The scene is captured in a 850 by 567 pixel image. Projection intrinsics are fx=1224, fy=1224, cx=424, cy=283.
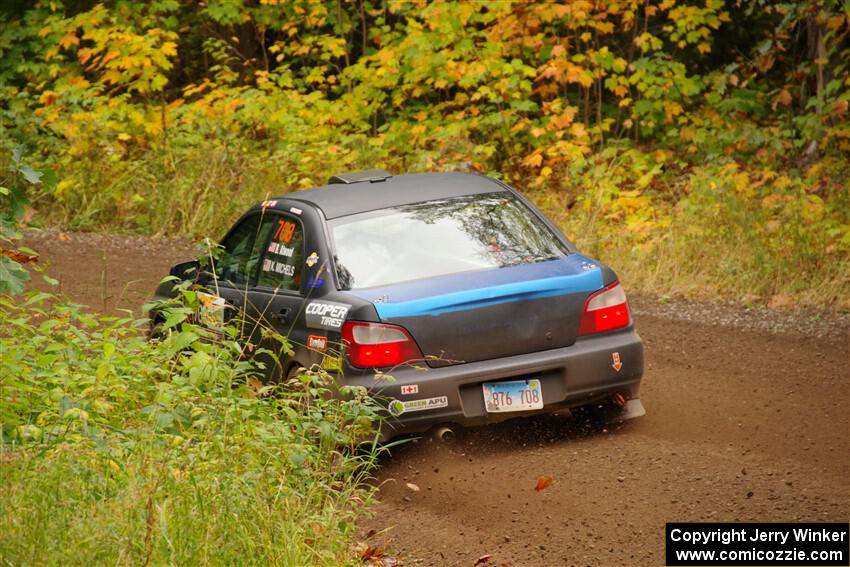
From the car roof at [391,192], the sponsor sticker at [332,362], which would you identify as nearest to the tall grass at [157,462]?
the sponsor sticker at [332,362]

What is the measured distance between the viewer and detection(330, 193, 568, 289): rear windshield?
7121 mm

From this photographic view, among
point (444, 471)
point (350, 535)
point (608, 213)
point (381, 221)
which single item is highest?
point (381, 221)

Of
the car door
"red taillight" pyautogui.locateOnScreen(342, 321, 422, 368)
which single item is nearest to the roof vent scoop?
the car door

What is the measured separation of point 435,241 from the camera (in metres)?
7.31

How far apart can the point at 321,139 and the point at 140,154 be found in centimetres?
258

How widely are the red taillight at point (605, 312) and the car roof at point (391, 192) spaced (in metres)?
1.20

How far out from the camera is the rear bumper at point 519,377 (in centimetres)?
662

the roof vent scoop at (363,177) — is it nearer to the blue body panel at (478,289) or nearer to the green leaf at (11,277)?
the blue body panel at (478,289)

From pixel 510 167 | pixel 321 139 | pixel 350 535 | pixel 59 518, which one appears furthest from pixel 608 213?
pixel 59 518

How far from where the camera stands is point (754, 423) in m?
7.60

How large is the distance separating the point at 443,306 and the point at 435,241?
0.72 meters

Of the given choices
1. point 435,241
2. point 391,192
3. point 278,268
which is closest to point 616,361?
point 435,241

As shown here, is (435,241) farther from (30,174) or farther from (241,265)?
(30,174)

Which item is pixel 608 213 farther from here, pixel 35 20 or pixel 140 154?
pixel 35 20
